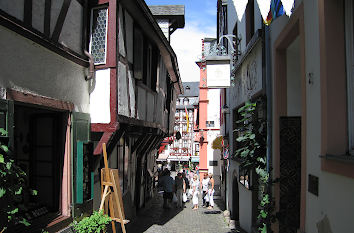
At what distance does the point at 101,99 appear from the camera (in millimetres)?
6543

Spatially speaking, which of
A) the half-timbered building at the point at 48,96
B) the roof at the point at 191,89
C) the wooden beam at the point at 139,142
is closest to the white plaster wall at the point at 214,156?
the wooden beam at the point at 139,142

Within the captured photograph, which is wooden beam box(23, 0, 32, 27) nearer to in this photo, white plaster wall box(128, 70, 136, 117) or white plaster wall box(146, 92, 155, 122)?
white plaster wall box(128, 70, 136, 117)

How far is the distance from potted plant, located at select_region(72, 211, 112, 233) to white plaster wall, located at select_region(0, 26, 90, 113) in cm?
184

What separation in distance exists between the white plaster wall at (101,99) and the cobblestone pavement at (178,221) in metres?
4.11

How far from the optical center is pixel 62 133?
584 cm

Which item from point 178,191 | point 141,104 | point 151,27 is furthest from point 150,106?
point 178,191

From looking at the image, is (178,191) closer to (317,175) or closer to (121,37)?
(121,37)

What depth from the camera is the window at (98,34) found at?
262 inches

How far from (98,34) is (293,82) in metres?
3.67

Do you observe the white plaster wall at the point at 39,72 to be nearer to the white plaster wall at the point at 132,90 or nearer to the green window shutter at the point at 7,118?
the green window shutter at the point at 7,118

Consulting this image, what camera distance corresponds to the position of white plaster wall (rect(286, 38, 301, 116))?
5320 millimetres

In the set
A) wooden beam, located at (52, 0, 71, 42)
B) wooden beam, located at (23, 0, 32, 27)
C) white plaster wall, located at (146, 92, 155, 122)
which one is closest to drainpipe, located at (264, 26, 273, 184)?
wooden beam, located at (52, 0, 71, 42)

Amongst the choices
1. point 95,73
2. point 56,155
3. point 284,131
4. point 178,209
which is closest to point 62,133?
point 56,155

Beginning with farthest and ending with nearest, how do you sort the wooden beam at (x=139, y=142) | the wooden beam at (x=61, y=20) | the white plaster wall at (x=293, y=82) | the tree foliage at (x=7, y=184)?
the wooden beam at (x=139, y=142) < the wooden beam at (x=61, y=20) < the white plaster wall at (x=293, y=82) < the tree foliage at (x=7, y=184)
